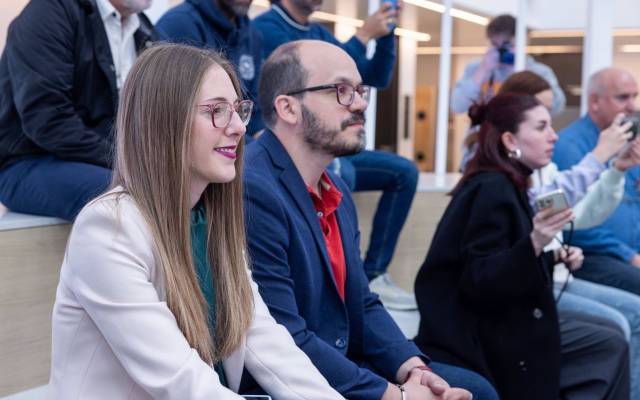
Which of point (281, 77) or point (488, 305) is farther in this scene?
point (488, 305)

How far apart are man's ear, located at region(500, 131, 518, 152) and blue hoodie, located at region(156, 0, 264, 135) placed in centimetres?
97

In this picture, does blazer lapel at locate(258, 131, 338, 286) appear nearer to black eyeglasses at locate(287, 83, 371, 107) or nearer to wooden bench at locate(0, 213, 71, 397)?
black eyeglasses at locate(287, 83, 371, 107)

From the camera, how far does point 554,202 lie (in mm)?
2936

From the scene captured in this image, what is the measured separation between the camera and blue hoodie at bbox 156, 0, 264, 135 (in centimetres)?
352

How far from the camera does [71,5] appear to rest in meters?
2.97

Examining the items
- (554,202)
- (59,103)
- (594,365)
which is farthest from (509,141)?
(59,103)

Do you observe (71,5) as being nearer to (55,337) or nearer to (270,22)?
(270,22)

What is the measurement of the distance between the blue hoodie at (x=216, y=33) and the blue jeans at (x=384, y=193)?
0.64 metres

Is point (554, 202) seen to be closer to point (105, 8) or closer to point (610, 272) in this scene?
point (610, 272)

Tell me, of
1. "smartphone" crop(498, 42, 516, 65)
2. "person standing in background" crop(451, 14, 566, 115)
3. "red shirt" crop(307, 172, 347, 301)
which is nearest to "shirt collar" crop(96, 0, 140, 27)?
"red shirt" crop(307, 172, 347, 301)

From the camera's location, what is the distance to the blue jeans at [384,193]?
420cm

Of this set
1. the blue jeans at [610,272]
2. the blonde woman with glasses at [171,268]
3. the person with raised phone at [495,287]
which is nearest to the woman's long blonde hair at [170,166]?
the blonde woman with glasses at [171,268]

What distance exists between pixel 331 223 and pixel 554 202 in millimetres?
855

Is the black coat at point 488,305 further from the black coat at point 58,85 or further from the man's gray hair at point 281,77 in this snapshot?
the black coat at point 58,85
